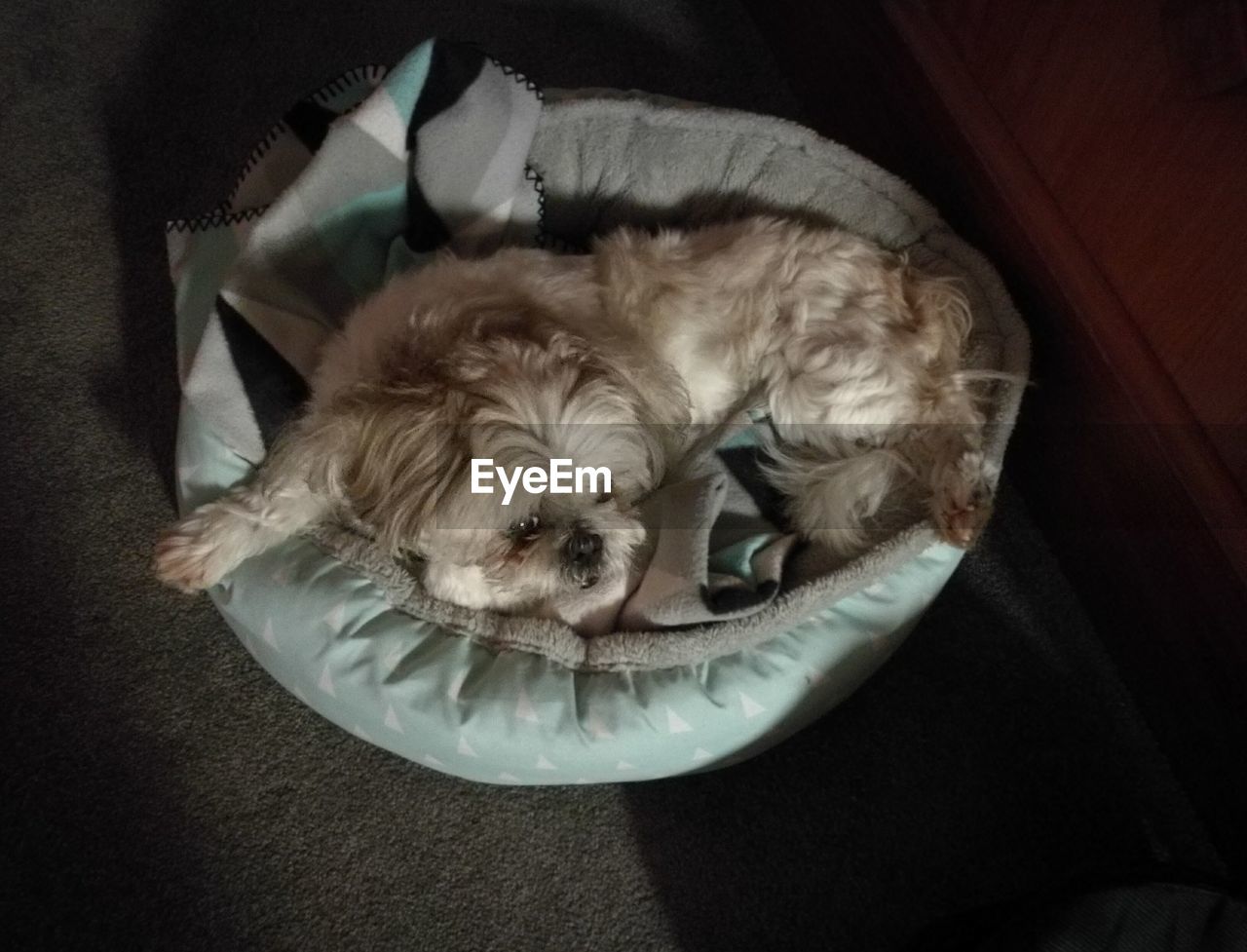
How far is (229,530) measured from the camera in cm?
142

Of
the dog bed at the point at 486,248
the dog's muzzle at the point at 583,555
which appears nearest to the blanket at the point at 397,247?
the dog bed at the point at 486,248

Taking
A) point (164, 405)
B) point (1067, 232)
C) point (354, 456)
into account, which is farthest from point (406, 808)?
point (1067, 232)

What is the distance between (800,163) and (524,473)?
89 cm

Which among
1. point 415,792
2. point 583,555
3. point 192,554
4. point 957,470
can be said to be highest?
point 957,470

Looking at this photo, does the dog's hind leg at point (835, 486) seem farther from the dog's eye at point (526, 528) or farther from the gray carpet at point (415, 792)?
the dog's eye at point (526, 528)

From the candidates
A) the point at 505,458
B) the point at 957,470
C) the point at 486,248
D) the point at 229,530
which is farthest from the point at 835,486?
the point at 229,530

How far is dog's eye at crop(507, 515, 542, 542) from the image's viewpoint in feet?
3.97

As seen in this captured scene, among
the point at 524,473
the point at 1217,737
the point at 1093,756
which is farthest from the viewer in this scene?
the point at 1093,756

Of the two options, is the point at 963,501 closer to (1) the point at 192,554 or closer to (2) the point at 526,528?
(2) the point at 526,528

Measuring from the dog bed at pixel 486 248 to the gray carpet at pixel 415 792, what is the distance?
137mm

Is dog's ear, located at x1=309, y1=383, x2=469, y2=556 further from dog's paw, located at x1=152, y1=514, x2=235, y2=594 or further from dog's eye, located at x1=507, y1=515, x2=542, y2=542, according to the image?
dog's paw, located at x1=152, y1=514, x2=235, y2=594

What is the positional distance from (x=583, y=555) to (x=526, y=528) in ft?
0.28

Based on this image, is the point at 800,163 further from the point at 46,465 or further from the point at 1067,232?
the point at 46,465

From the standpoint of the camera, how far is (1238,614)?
53.3 inches
